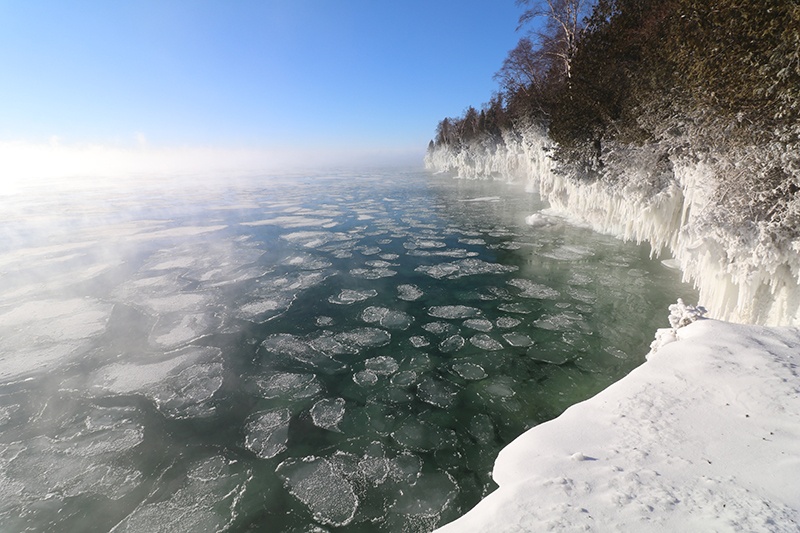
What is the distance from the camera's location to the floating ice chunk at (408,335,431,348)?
7016mm

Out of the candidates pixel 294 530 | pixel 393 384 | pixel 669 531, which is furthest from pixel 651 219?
pixel 294 530

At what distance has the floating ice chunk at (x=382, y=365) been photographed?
246 inches

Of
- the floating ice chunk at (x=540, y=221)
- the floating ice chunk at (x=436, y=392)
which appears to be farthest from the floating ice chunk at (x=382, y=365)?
the floating ice chunk at (x=540, y=221)

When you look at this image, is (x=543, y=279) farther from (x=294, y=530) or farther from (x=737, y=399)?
(x=294, y=530)

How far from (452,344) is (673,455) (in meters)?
4.38

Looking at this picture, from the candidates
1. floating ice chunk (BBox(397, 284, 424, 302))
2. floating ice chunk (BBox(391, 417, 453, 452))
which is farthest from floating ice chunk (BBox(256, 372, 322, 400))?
floating ice chunk (BBox(397, 284, 424, 302))

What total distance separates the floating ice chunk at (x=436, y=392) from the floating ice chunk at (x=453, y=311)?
100 inches

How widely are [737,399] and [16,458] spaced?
27.9 feet

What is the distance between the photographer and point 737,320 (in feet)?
20.0

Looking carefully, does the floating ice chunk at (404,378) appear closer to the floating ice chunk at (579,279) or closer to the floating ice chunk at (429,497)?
the floating ice chunk at (429,497)

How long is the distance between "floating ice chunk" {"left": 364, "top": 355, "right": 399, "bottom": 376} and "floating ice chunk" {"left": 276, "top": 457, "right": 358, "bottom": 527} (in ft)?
6.67

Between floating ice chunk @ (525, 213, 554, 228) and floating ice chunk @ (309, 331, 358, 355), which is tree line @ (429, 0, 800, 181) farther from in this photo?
floating ice chunk @ (309, 331, 358, 355)

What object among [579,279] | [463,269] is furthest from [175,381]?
[579,279]

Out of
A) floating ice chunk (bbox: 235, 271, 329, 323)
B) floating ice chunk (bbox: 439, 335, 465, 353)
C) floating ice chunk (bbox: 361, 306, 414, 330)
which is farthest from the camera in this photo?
floating ice chunk (bbox: 235, 271, 329, 323)
